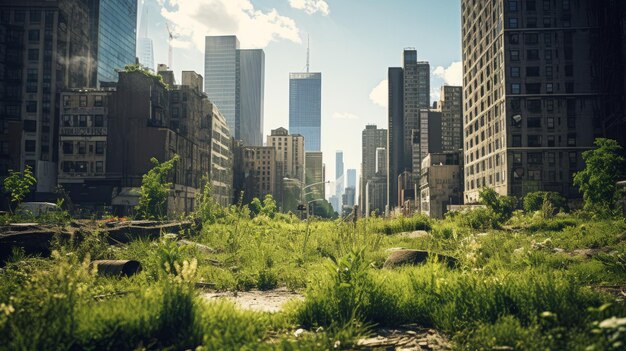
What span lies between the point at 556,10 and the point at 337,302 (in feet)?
274

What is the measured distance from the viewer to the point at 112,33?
5674 inches

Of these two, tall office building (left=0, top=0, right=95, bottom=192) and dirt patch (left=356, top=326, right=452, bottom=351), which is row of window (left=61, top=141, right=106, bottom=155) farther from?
dirt patch (left=356, top=326, right=452, bottom=351)

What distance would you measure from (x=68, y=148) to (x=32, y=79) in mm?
22772

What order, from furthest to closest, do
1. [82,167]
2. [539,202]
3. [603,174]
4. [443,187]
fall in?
1. [443,187]
2. [82,167]
3. [539,202]
4. [603,174]

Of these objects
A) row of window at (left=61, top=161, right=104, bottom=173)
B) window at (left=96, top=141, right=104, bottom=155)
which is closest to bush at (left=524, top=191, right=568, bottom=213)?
row of window at (left=61, top=161, right=104, bottom=173)

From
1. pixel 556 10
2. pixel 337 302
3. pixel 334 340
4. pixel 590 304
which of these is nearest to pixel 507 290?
pixel 590 304

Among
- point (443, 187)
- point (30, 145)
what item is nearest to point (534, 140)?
point (443, 187)

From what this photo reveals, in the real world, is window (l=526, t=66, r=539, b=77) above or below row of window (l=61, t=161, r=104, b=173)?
above

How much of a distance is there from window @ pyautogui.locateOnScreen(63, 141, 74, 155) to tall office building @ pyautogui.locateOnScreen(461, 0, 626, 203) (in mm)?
72939

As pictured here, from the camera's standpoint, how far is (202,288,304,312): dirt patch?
21.0 ft

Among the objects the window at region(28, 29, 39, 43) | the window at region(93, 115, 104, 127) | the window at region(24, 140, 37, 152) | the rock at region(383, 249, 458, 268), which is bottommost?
the rock at region(383, 249, 458, 268)

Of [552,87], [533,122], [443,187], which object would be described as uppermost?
[552,87]

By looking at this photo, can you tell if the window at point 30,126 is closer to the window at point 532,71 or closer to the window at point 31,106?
the window at point 31,106

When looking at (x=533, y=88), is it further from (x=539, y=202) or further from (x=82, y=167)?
(x=82, y=167)
